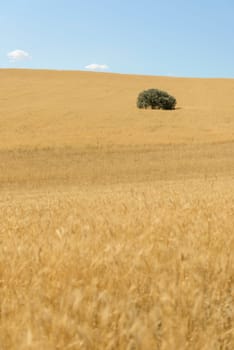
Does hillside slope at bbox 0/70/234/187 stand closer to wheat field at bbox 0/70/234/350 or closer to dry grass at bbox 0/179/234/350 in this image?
wheat field at bbox 0/70/234/350

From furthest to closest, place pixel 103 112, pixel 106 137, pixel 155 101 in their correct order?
pixel 155 101 → pixel 103 112 → pixel 106 137

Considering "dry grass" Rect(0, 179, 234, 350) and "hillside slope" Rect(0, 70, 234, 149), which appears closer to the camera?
"dry grass" Rect(0, 179, 234, 350)

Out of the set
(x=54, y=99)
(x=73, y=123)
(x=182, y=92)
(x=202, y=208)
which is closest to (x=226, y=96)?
(x=182, y=92)

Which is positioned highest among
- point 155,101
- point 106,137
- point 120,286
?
point 155,101

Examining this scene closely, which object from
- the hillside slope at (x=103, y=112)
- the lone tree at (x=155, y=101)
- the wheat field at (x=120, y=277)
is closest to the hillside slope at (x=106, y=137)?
the hillside slope at (x=103, y=112)

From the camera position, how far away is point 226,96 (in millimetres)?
66062

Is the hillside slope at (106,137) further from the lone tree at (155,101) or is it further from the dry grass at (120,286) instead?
the dry grass at (120,286)

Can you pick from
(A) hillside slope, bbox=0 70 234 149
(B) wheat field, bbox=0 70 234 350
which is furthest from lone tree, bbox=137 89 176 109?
(B) wheat field, bbox=0 70 234 350

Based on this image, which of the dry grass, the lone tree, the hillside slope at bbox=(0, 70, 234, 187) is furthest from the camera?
the lone tree

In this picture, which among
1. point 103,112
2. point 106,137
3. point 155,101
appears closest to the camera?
point 106,137

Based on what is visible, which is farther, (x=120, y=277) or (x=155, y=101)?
(x=155, y=101)

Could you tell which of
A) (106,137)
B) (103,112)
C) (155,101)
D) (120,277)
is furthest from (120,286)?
(155,101)

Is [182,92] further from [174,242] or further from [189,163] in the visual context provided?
[174,242]

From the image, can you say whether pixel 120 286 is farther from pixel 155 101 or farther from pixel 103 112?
pixel 155 101
